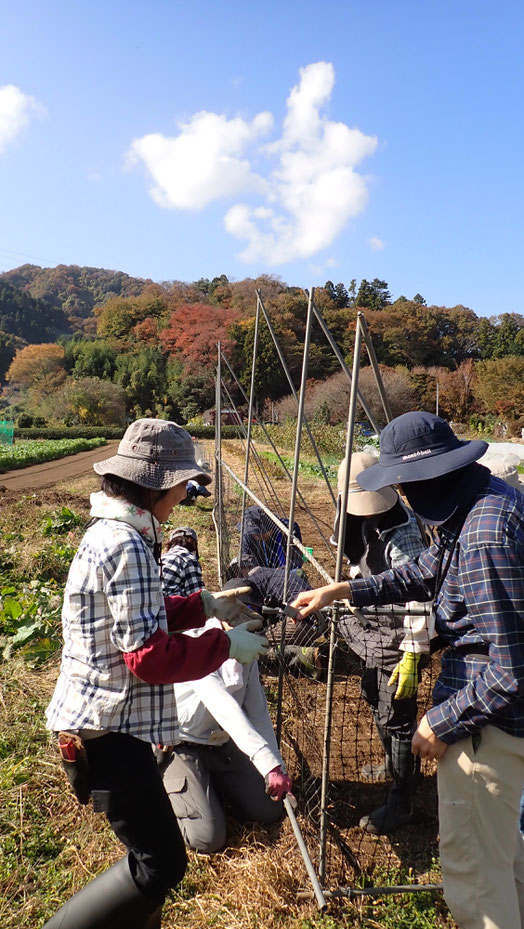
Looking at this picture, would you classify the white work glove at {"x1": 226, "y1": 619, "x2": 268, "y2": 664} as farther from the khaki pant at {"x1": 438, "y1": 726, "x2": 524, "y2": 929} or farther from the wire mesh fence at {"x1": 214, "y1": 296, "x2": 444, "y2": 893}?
the khaki pant at {"x1": 438, "y1": 726, "x2": 524, "y2": 929}

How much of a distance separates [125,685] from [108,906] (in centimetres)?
54

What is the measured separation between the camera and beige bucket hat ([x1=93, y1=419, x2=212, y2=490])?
1419 millimetres

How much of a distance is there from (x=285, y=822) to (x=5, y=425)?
2417 cm

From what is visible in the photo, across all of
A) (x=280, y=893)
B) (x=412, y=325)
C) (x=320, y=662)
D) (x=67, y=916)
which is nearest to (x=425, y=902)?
(x=280, y=893)

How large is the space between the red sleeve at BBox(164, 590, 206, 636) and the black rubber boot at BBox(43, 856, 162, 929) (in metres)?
0.60

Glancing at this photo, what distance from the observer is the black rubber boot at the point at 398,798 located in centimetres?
211

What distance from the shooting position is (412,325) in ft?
106

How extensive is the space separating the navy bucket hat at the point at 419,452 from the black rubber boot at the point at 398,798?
1.28 m

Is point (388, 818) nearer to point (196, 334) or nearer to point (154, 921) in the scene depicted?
point (154, 921)

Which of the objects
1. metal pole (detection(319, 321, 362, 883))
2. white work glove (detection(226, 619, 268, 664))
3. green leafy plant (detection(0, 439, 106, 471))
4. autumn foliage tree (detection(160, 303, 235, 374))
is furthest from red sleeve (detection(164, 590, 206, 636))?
autumn foliage tree (detection(160, 303, 235, 374))

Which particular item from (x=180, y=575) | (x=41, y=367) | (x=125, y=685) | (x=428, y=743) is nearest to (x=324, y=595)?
(x=428, y=743)

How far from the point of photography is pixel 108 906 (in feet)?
4.47

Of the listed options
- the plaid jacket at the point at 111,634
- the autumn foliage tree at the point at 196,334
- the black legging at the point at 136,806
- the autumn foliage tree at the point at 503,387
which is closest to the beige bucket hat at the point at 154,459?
the plaid jacket at the point at 111,634

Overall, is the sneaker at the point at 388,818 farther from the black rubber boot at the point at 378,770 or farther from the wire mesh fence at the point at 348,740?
the black rubber boot at the point at 378,770
